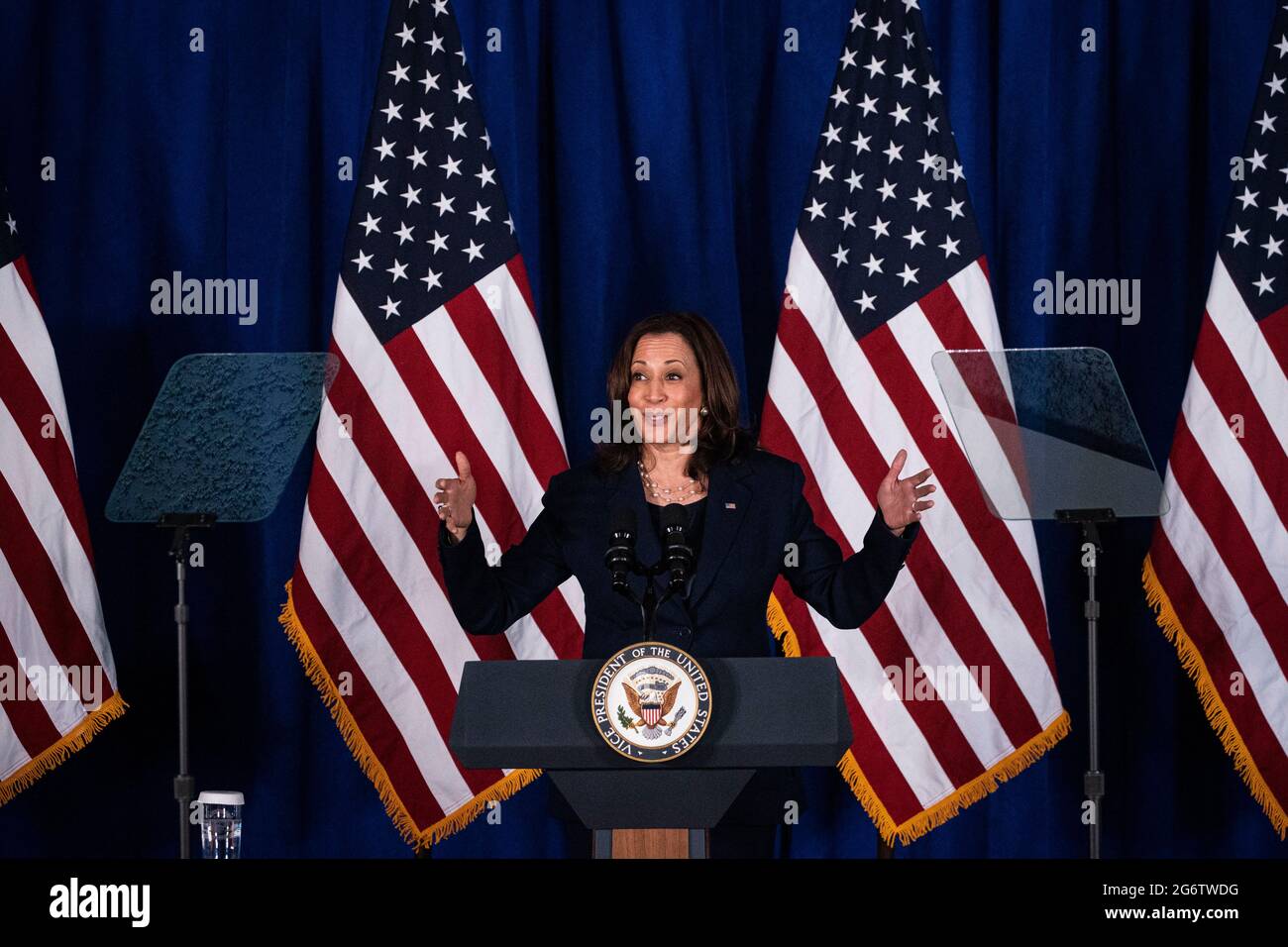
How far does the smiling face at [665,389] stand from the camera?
347 centimetres

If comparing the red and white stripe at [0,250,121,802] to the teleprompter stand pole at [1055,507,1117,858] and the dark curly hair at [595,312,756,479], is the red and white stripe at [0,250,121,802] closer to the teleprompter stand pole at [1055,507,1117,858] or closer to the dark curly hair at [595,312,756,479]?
the dark curly hair at [595,312,756,479]

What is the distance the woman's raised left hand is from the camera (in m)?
3.25

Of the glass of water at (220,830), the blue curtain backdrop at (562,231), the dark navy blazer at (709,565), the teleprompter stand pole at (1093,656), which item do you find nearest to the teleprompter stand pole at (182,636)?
the glass of water at (220,830)

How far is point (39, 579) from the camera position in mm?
4684

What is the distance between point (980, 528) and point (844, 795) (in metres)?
1.05

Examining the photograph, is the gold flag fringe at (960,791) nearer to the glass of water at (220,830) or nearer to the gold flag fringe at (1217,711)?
the gold flag fringe at (1217,711)

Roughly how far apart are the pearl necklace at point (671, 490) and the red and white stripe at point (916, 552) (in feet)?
4.41

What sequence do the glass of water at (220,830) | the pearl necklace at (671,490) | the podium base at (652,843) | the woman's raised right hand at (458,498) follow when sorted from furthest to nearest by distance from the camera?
the glass of water at (220,830)
the pearl necklace at (671,490)
the woman's raised right hand at (458,498)
the podium base at (652,843)

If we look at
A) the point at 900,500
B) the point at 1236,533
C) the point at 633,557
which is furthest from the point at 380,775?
the point at 1236,533

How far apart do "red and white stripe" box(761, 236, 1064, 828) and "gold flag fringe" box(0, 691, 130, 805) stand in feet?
6.91

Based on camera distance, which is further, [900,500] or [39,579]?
[39,579]

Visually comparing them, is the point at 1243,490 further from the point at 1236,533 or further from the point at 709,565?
the point at 709,565

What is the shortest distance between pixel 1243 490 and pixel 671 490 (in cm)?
217

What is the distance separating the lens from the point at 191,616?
5.06m
